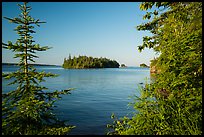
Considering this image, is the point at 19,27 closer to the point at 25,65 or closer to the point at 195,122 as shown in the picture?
the point at 25,65

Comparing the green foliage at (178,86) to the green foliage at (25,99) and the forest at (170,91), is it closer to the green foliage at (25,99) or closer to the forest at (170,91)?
the forest at (170,91)

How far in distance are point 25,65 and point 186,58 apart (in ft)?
22.7

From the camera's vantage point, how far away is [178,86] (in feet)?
25.2

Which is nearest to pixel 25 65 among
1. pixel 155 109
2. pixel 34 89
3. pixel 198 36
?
pixel 34 89

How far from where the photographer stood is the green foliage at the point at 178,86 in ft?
22.4

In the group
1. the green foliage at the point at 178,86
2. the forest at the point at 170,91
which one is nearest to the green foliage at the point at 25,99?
the forest at the point at 170,91

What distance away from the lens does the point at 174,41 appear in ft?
26.1

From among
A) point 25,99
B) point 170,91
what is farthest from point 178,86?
point 25,99

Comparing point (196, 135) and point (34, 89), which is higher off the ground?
point (34, 89)

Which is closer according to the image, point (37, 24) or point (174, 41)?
point (174, 41)

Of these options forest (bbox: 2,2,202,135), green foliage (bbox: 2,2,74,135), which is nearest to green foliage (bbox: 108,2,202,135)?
forest (bbox: 2,2,202,135)

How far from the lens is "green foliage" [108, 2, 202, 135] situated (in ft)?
22.4

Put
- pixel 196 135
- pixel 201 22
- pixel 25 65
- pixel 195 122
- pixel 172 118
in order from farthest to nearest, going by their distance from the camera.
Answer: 1. pixel 25 65
2. pixel 201 22
3. pixel 172 118
4. pixel 195 122
5. pixel 196 135

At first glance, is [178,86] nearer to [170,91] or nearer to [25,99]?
[170,91]
